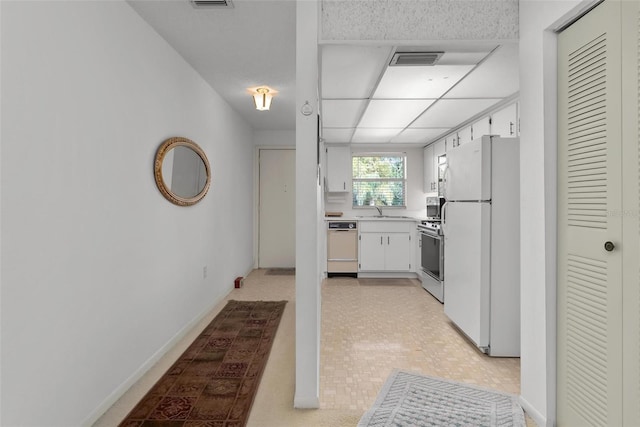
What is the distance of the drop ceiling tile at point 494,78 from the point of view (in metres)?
2.45

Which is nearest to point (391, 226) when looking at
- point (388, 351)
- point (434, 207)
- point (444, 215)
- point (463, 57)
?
point (434, 207)

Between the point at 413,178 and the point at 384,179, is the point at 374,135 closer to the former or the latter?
the point at 384,179

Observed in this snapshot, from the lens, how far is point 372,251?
18.1 feet

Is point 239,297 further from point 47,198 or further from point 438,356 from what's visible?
point 47,198

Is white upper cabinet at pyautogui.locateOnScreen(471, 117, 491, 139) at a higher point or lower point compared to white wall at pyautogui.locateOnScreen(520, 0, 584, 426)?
higher

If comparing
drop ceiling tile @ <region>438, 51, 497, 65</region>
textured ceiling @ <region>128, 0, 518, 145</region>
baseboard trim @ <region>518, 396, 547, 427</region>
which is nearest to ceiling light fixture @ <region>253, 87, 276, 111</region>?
textured ceiling @ <region>128, 0, 518, 145</region>

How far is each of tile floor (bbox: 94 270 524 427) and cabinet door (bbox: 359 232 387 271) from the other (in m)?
1.09

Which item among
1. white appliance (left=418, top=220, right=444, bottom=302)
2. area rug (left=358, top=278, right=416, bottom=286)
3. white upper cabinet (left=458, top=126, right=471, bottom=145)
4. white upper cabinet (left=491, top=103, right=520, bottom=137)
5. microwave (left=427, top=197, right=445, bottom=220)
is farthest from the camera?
area rug (left=358, top=278, right=416, bottom=286)

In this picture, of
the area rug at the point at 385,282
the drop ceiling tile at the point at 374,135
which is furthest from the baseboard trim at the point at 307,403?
the drop ceiling tile at the point at 374,135

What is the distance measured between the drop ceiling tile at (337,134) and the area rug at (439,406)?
3.35 metres

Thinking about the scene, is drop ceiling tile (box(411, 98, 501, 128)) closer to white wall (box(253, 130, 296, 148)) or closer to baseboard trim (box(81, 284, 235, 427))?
white wall (box(253, 130, 296, 148))

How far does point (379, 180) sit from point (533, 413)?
4614 mm

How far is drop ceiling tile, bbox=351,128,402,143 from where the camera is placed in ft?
15.9

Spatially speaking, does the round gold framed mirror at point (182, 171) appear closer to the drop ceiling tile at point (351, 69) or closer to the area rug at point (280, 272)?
the drop ceiling tile at point (351, 69)
